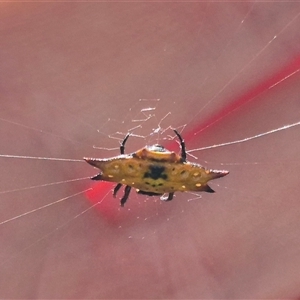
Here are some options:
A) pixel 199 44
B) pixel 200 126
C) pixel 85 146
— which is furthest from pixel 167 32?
pixel 85 146

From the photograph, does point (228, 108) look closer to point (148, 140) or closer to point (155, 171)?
point (148, 140)

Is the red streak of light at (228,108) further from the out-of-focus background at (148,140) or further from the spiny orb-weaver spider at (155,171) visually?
the spiny orb-weaver spider at (155,171)

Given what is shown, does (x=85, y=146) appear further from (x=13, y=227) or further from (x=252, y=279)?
(x=252, y=279)

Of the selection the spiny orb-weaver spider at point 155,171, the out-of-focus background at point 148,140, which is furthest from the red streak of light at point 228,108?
the spiny orb-weaver spider at point 155,171

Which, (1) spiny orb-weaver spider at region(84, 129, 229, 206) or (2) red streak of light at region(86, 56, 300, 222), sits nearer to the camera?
(1) spiny orb-weaver spider at region(84, 129, 229, 206)

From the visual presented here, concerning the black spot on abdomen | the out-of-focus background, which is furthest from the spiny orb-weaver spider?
the out-of-focus background

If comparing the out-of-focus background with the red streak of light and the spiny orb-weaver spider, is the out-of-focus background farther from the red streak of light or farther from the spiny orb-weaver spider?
the spiny orb-weaver spider
